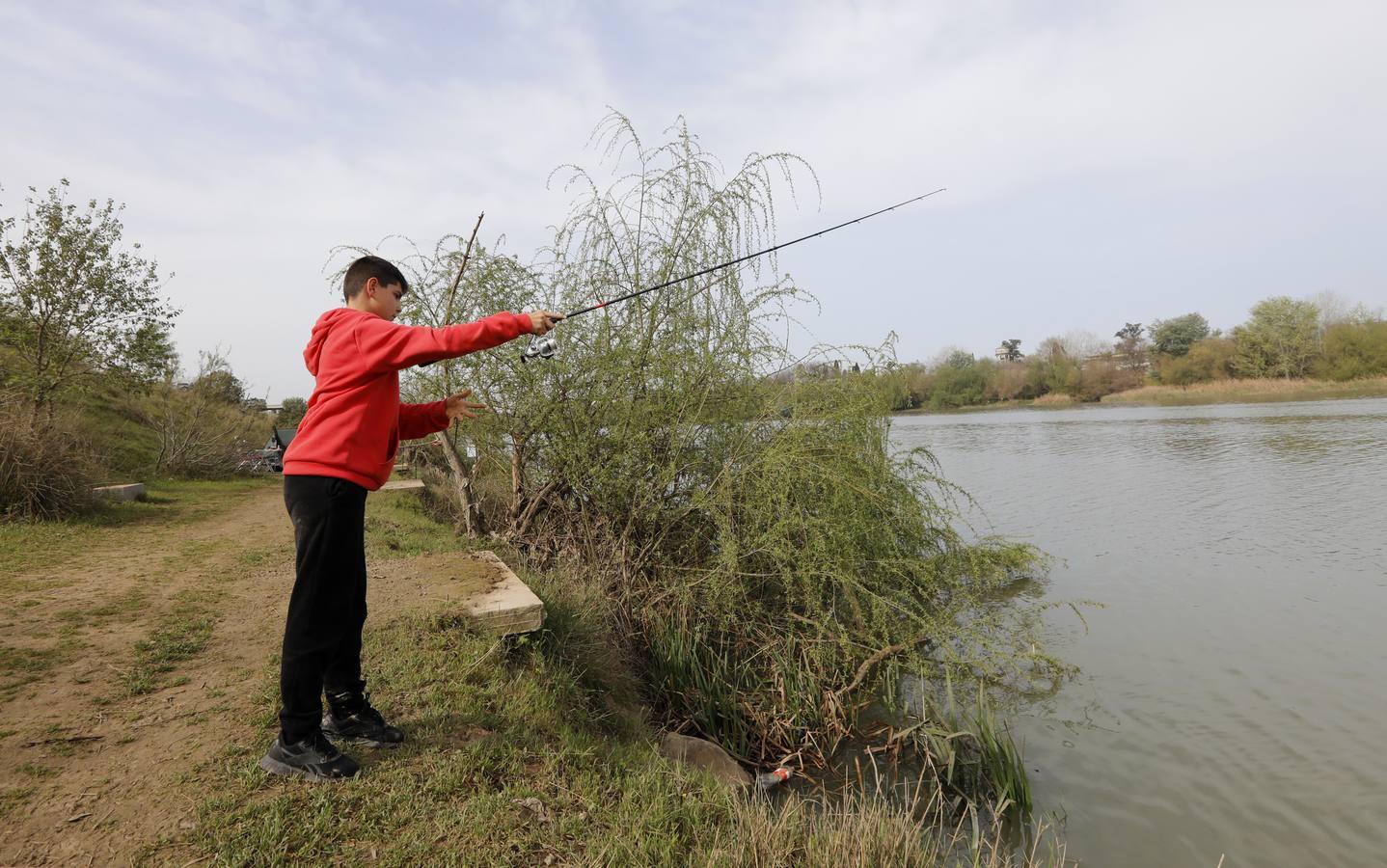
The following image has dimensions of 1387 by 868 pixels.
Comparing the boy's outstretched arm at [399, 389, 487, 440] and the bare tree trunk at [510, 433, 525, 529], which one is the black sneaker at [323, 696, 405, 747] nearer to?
the boy's outstretched arm at [399, 389, 487, 440]

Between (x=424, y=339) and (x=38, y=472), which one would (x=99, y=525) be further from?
(x=424, y=339)

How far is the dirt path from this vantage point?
259cm

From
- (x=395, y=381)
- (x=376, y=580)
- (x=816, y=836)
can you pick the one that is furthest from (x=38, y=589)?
(x=816, y=836)

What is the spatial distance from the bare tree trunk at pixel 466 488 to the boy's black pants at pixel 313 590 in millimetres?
5019

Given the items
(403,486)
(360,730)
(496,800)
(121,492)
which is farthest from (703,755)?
(121,492)

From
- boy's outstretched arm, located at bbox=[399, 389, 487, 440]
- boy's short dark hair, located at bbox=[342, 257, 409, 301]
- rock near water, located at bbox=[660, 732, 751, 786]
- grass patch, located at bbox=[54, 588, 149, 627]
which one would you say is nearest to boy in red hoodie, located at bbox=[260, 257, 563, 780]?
boy's short dark hair, located at bbox=[342, 257, 409, 301]

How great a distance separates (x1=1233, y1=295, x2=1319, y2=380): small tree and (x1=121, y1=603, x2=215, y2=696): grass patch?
196 feet

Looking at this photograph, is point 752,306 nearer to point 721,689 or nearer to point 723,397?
point 723,397

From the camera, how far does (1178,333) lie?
6662 cm

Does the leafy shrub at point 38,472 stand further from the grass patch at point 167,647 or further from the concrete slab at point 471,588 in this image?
the concrete slab at point 471,588

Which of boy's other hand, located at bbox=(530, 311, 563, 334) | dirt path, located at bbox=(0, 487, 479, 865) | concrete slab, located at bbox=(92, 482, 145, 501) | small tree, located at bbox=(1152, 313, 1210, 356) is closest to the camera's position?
dirt path, located at bbox=(0, 487, 479, 865)

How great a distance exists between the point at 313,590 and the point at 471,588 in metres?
2.34

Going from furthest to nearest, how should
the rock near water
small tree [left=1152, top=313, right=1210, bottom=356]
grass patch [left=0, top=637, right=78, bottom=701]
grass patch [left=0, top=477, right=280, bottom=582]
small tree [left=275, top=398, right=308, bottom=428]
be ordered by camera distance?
small tree [left=1152, top=313, right=1210, bottom=356] < small tree [left=275, top=398, right=308, bottom=428] < grass patch [left=0, top=477, right=280, bottom=582] < the rock near water < grass patch [left=0, top=637, right=78, bottom=701]

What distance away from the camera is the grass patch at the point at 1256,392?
41.4 m
